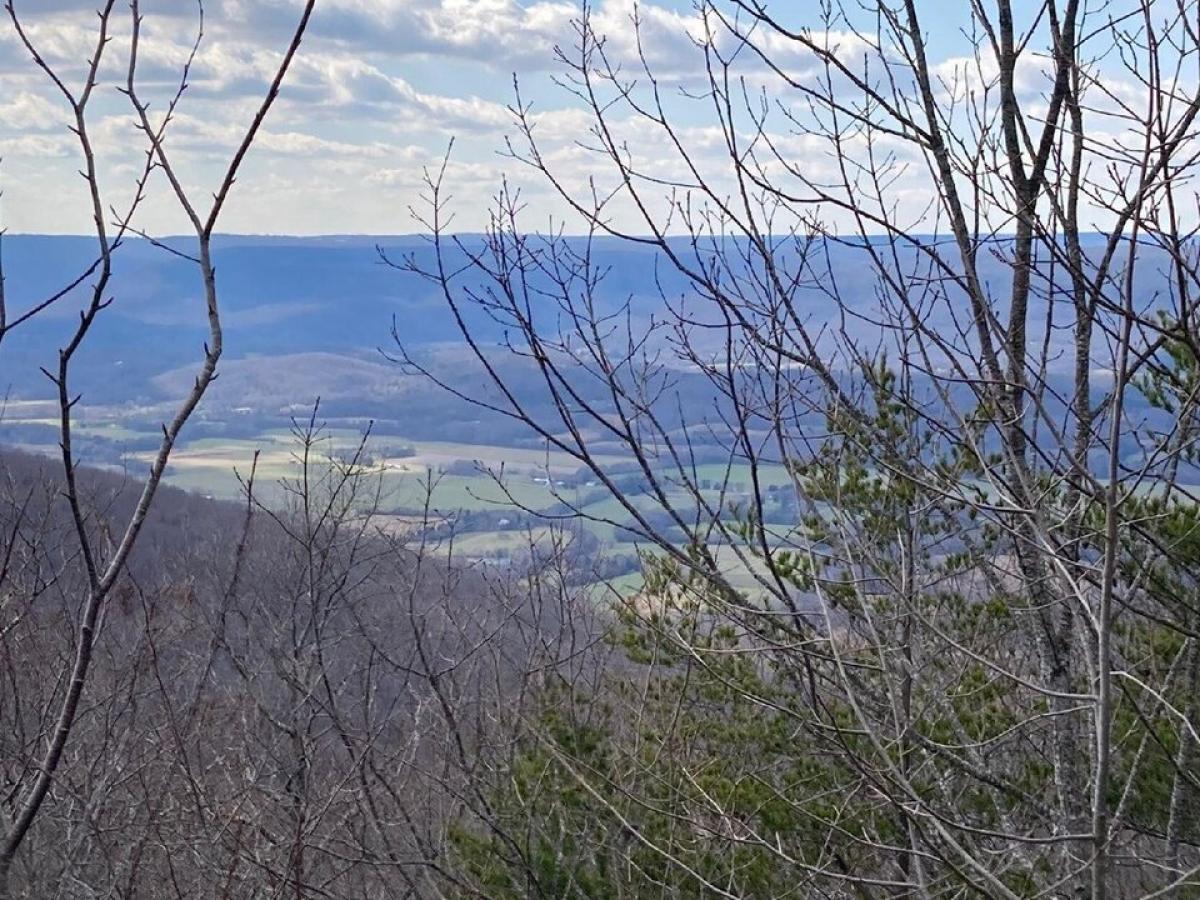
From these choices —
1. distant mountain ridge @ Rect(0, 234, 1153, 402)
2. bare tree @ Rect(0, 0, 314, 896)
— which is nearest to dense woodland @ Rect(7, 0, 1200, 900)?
bare tree @ Rect(0, 0, 314, 896)

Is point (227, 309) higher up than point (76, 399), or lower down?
lower down

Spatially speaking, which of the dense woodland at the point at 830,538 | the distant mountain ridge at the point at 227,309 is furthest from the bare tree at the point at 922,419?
the distant mountain ridge at the point at 227,309

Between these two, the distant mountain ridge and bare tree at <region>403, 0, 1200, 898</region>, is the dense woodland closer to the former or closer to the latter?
bare tree at <region>403, 0, 1200, 898</region>

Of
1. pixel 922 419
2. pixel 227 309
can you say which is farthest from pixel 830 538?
pixel 227 309

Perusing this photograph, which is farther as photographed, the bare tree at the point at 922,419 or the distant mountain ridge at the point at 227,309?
the distant mountain ridge at the point at 227,309

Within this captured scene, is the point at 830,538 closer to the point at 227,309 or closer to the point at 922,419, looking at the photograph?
the point at 922,419

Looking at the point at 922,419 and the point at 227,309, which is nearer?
the point at 922,419

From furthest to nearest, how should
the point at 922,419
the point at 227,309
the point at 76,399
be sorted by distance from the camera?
the point at 227,309
the point at 922,419
the point at 76,399

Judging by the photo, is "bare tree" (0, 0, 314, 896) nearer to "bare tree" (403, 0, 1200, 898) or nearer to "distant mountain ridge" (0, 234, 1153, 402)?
"bare tree" (403, 0, 1200, 898)

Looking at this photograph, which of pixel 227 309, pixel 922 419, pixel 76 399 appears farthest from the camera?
pixel 227 309

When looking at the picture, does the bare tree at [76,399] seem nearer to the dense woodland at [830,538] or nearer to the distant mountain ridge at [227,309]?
the dense woodland at [830,538]

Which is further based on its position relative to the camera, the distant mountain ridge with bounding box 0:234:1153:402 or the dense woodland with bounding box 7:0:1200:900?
the distant mountain ridge with bounding box 0:234:1153:402

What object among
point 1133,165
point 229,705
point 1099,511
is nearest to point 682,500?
point 1099,511

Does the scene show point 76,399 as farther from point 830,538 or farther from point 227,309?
point 227,309
